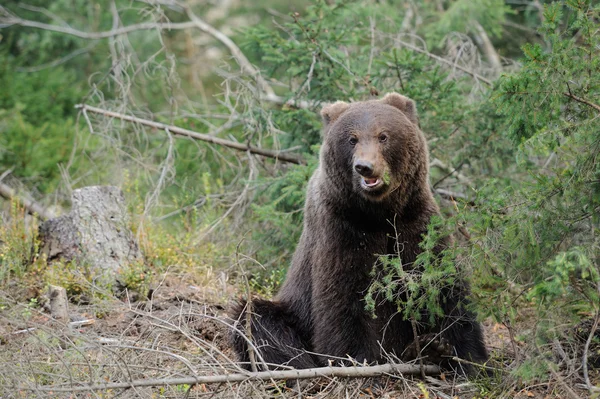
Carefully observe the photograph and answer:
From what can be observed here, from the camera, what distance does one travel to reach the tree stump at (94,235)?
7.03 metres

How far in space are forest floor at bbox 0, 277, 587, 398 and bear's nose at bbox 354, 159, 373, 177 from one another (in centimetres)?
139

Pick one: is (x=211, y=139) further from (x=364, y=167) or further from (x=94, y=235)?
(x=364, y=167)

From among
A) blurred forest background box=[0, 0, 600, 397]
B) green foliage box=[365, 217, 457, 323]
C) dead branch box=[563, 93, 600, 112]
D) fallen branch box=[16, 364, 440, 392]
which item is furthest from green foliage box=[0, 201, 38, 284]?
dead branch box=[563, 93, 600, 112]

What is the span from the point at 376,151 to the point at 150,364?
2271 millimetres

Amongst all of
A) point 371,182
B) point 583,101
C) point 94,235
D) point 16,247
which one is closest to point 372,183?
point 371,182

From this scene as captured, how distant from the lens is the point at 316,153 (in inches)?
306

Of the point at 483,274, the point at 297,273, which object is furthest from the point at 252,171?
the point at 483,274

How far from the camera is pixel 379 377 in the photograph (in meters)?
5.28

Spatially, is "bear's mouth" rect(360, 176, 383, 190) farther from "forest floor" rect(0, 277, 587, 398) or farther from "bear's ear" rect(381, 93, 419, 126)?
"forest floor" rect(0, 277, 587, 398)

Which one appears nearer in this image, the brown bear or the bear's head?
the bear's head

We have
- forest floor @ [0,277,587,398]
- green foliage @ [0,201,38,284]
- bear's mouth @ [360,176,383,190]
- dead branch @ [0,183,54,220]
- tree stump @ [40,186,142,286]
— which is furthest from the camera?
dead branch @ [0,183,54,220]

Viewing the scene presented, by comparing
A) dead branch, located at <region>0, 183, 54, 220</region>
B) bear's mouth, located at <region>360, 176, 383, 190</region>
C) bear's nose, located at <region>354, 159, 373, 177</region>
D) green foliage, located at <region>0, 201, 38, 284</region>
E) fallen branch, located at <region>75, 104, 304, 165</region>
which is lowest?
dead branch, located at <region>0, 183, 54, 220</region>

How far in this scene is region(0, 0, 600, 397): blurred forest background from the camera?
175 inches

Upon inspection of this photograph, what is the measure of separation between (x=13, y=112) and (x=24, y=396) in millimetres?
8068
